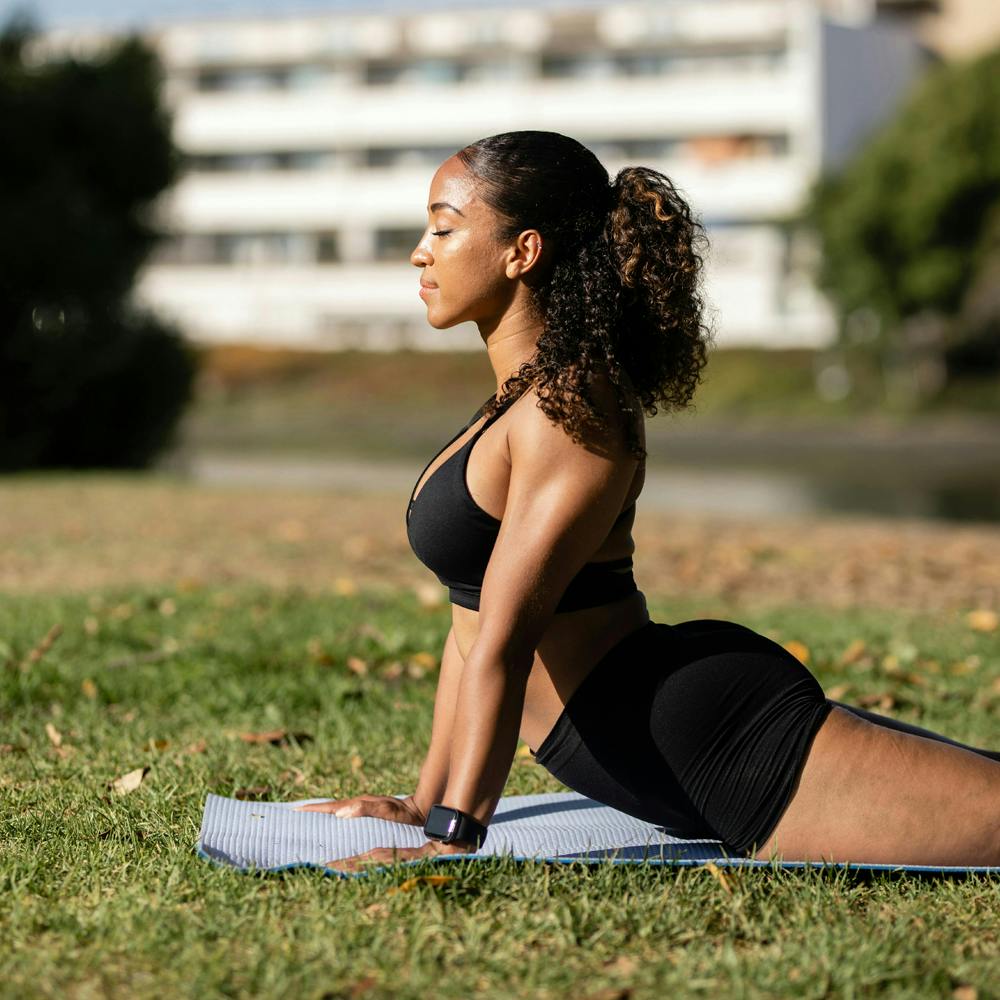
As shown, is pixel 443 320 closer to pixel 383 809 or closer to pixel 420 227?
pixel 383 809

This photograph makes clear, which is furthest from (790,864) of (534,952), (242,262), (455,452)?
(242,262)

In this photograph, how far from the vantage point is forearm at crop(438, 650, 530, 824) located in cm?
318

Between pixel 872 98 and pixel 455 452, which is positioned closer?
pixel 455 452

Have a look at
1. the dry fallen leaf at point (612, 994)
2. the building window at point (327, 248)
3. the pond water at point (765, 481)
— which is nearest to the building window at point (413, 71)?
the building window at point (327, 248)

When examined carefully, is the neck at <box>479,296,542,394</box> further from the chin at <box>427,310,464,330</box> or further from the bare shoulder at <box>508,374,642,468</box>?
the bare shoulder at <box>508,374,642,468</box>

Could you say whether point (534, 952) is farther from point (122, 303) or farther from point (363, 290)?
point (363, 290)

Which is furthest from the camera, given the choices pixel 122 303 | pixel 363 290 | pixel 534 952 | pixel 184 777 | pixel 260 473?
pixel 363 290

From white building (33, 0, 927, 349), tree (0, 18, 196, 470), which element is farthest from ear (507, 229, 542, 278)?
white building (33, 0, 927, 349)

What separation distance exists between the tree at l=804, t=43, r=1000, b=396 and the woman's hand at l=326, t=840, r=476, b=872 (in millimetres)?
30892

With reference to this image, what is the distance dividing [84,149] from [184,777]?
644 inches

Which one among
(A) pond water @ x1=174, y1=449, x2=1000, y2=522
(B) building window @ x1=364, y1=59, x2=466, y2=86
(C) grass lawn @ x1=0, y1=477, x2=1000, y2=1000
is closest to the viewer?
(C) grass lawn @ x1=0, y1=477, x2=1000, y2=1000

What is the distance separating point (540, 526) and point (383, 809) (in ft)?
3.31

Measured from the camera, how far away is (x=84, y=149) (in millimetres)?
19359

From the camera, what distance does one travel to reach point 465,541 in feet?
11.0
